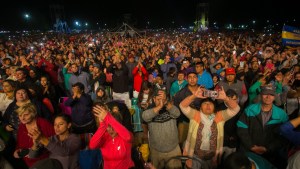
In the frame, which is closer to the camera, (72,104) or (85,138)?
(85,138)

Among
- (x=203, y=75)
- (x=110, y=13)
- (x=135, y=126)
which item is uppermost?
(x=110, y=13)

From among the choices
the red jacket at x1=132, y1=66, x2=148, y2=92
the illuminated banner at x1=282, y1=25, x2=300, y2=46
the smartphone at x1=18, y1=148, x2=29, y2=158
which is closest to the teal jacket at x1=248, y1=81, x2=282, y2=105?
the red jacket at x1=132, y1=66, x2=148, y2=92

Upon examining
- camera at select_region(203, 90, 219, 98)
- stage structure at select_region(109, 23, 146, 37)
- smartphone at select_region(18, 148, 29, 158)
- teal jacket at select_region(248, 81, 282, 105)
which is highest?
stage structure at select_region(109, 23, 146, 37)

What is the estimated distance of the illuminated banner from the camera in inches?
358

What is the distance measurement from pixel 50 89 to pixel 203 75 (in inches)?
166

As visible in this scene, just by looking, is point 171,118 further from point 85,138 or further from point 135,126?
point 135,126

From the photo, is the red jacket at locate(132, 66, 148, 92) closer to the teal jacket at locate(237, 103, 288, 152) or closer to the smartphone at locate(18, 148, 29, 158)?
the teal jacket at locate(237, 103, 288, 152)

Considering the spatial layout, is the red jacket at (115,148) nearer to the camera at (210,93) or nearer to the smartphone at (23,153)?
the smartphone at (23,153)

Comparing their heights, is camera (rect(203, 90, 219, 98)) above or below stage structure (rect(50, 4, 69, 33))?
below

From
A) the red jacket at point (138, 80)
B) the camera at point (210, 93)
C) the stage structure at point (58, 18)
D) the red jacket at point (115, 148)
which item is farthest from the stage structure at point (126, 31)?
the red jacket at point (115, 148)

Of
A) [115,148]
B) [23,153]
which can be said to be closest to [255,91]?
[115,148]

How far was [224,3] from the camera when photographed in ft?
235

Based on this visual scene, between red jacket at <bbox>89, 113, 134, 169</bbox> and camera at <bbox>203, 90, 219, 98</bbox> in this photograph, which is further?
camera at <bbox>203, 90, 219, 98</bbox>

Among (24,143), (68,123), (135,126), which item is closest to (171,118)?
(68,123)
